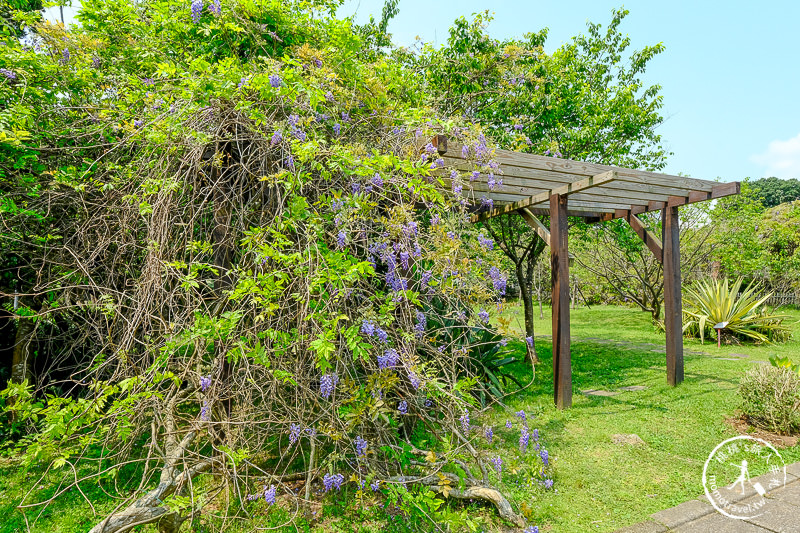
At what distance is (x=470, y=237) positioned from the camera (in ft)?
10.4

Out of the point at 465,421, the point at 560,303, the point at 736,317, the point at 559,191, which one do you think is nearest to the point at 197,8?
the point at 465,421

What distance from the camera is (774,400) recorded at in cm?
363

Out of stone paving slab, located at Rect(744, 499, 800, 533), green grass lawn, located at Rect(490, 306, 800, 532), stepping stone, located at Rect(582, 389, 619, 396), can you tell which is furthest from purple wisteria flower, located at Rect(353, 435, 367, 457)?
stepping stone, located at Rect(582, 389, 619, 396)

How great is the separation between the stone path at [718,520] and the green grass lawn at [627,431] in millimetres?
74

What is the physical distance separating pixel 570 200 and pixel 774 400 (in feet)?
8.70

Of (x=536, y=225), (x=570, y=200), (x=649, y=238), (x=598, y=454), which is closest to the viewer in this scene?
(x=598, y=454)

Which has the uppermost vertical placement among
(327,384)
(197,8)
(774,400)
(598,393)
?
(197,8)

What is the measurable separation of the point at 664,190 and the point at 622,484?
11.5 ft

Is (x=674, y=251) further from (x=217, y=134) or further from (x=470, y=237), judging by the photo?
(x=217, y=134)

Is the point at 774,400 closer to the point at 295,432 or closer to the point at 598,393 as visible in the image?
the point at 598,393

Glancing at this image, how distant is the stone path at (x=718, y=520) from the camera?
2311 millimetres

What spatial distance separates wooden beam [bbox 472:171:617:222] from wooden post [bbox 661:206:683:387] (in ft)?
6.05

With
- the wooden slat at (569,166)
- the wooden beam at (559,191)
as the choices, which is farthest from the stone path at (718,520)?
the wooden slat at (569,166)

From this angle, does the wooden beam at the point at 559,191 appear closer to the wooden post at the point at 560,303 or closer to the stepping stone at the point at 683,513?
the wooden post at the point at 560,303
